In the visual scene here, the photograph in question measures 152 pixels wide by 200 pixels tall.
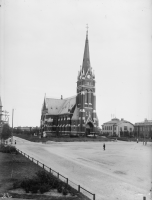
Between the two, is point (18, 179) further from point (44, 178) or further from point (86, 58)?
point (86, 58)

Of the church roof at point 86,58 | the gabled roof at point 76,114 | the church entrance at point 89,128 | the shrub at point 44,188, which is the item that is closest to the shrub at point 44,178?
the shrub at point 44,188

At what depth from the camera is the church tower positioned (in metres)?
68.1

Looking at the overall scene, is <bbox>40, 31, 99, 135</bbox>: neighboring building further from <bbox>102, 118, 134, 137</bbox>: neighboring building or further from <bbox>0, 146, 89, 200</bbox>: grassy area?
<bbox>0, 146, 89, 200</bbox>: grassy area

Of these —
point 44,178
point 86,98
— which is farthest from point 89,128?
point 44,178

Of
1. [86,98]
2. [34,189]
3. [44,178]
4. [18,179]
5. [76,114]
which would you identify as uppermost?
[86,98]

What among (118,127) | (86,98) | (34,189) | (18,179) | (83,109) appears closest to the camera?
(34,189)

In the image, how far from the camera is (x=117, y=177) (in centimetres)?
1552

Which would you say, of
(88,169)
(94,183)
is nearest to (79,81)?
(88,169)

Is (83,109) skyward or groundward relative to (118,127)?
skyward

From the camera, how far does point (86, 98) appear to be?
7012cm

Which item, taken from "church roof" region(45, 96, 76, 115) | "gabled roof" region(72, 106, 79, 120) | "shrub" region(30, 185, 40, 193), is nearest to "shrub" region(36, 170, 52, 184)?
"shrub" region(30, 185, 40, 193)

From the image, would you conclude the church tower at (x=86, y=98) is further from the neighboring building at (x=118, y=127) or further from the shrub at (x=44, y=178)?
the shrub at (x=44, y=178)

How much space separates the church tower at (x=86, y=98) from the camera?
68062 millimetres

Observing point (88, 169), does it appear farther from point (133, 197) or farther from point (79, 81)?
point (79, 81)
